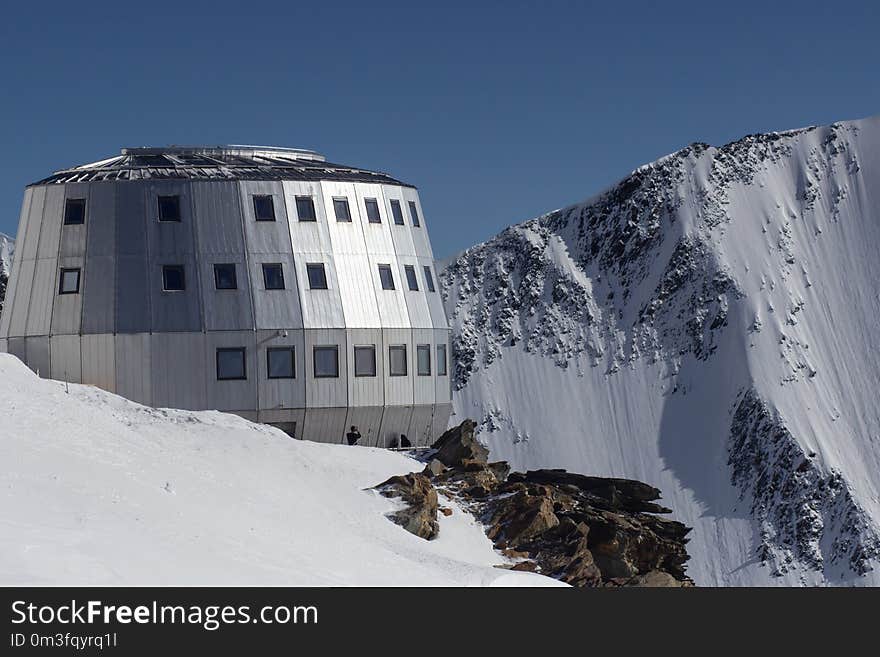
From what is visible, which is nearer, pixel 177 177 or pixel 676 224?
pixel 177 177

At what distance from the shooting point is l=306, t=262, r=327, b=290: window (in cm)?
4628

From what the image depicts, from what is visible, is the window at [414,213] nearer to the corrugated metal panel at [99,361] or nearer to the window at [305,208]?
the window at [305,208]

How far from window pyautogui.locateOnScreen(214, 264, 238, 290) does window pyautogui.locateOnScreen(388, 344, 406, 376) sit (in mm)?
5169

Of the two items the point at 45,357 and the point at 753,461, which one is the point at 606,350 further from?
the point at 45,357

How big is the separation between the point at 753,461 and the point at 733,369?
1627cm

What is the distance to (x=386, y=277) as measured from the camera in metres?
47.9

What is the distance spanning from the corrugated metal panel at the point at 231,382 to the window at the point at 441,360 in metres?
6.66

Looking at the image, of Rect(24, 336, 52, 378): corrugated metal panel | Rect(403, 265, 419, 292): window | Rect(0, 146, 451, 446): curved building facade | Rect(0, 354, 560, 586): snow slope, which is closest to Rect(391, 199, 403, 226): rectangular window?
Rect(0, 146, 451, 446): curved building facade

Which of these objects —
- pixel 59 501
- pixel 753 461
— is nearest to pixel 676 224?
pixel 753 461

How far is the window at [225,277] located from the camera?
4559cm

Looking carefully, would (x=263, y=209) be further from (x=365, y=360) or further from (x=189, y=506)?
(x=189, y=506)

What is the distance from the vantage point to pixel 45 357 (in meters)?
46.1

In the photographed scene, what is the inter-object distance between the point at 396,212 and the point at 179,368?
356 inches

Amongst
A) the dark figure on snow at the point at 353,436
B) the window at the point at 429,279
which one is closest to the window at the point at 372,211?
the window at the point at 429,279
